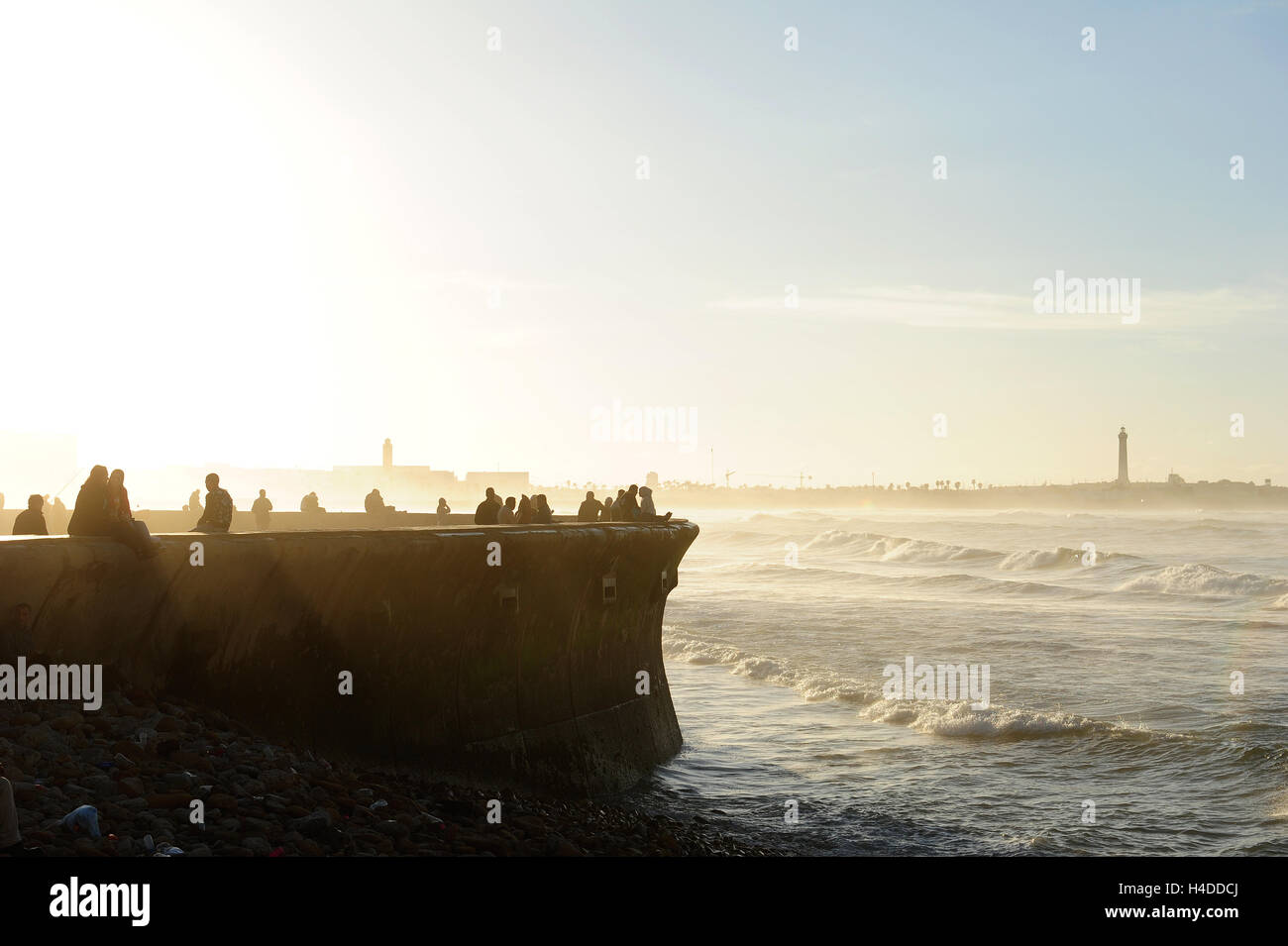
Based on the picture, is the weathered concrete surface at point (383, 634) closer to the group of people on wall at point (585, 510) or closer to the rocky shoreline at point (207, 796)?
the rocky shoreline at point (207, 796)

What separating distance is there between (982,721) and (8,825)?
15636mm

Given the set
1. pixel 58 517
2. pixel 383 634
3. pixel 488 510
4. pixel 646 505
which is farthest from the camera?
pixel 58 517

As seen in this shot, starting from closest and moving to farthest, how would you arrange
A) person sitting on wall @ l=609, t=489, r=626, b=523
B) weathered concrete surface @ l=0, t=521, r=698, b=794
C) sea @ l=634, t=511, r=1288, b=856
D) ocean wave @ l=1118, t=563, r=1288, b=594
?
weathered concrete surface @ l=0, t=521, r=698, b=794 → sea @ l=634, t=511, r=1288, b=856 → person sitting on wall @ l=609, t=489, r=626, b=523 → ocean wave @ l=1118, t=563, r=1288, b=594

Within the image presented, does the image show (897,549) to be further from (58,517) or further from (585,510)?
(58,517)

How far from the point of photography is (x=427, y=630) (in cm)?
1014

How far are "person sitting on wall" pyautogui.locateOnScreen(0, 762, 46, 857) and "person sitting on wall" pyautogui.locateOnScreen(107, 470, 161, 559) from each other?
8.60 feet

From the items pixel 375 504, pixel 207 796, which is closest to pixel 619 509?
pixel 375 504

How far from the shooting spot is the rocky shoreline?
21.7ft

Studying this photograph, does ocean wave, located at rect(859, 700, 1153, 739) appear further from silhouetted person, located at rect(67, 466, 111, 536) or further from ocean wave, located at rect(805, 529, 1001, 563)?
ocean wave, located at rect(805, 529, 1001, 563)

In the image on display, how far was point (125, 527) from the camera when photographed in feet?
26.9

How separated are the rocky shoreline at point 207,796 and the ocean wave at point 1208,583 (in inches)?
1724

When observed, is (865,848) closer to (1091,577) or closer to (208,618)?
(208,618)

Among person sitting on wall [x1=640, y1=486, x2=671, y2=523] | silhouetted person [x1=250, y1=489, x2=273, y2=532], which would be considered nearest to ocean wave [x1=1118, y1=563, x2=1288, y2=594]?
person sitting on wall [x1=640, y1=486, x2=671, y2=523]
